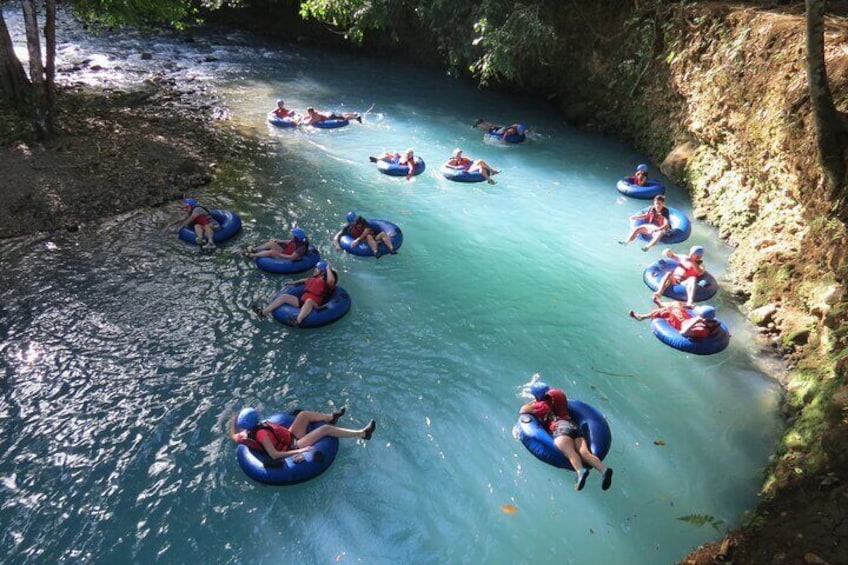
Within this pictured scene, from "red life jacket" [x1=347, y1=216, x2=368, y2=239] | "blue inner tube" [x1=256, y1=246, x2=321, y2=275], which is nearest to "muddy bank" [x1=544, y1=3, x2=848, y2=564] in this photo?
"red life jacket" [x1=347, y1=216, x2=368, y2=239]

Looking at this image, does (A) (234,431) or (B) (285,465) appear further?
(A) (234,431)

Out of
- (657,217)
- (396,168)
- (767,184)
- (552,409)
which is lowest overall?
(396,168)

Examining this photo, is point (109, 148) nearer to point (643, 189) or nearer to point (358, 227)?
point (358, 227)

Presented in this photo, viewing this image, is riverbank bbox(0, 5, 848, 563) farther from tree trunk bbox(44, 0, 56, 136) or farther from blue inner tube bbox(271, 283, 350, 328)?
blue inner tube bbox(271, 283, 350, 328)

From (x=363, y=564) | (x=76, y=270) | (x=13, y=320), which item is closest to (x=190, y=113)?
(x=76, y=270)

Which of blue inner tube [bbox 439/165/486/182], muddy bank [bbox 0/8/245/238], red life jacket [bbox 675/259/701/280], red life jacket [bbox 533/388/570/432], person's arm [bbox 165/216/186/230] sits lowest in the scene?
muddy bank [bbox 0/8/245/238]

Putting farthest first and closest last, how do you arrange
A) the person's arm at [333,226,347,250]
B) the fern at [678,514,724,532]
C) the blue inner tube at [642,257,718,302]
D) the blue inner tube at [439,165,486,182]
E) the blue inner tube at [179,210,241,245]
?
the blue inner tube at [439,165,486,182], the person's arm at [333,226,347,250], the blue inner tube at [179,210,241,245], the blue inner tube at [642,257,718,302], the fern at [678,514,724,532]

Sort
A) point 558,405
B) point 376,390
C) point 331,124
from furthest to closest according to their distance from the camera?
point 331,124 → point 376,390 → point 558,405

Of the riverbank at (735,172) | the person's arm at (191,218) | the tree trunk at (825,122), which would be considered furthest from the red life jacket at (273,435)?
the tree trunk at (825,122)

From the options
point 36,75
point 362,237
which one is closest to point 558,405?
point 362,237
